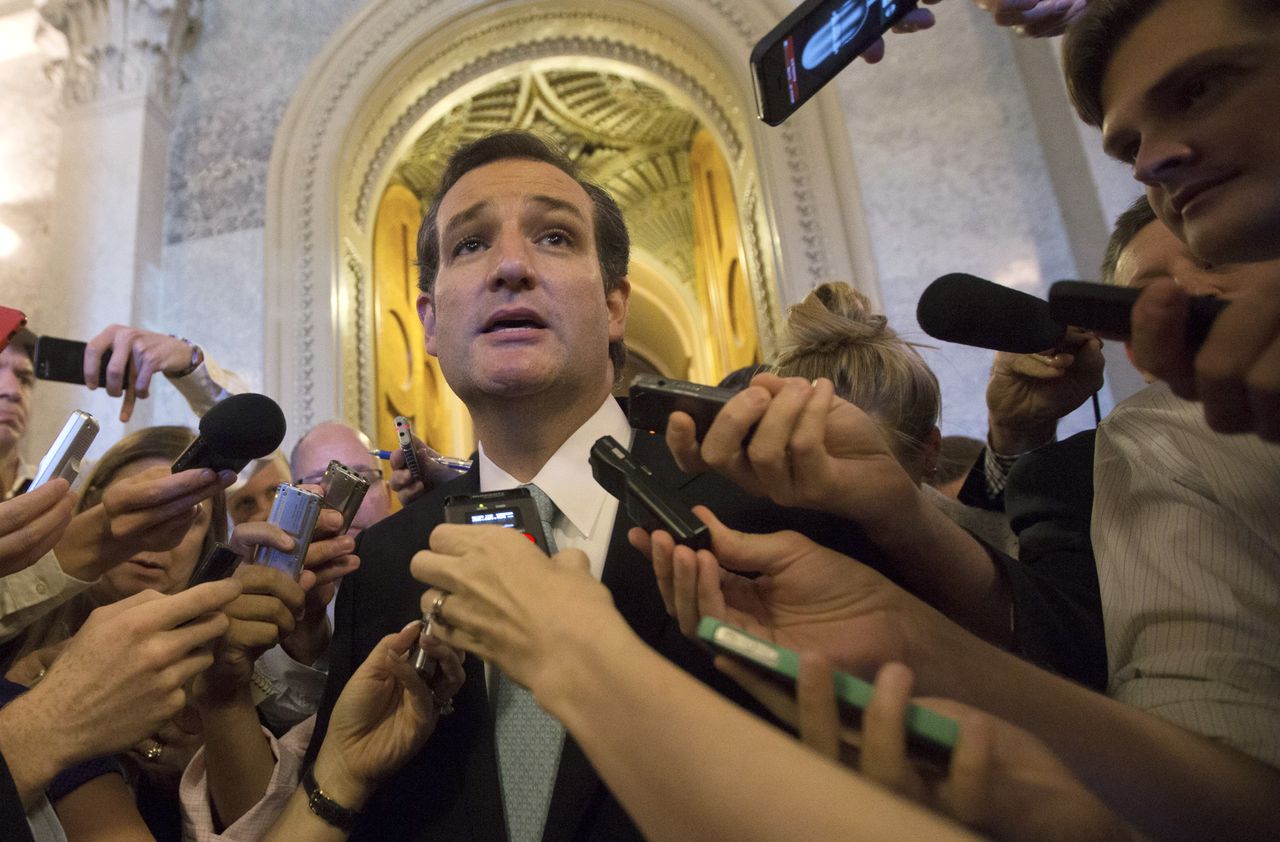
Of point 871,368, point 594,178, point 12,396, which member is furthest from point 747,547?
point 594,178

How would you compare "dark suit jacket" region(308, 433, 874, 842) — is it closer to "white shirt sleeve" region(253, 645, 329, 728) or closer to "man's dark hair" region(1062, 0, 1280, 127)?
"white shirt sleeve" region(253, 645, 329, 728)

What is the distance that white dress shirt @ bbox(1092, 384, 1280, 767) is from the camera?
75 centimetres

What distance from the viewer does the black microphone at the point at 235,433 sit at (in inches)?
42.3

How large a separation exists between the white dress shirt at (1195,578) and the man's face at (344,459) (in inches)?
75.9

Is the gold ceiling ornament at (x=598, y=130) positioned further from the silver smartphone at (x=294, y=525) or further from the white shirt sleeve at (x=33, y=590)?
the silver smartphone at (x=294, y=525)

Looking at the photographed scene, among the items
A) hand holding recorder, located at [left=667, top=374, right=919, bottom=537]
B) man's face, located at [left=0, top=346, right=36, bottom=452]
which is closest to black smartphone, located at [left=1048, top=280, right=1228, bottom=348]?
hand holding recorder, located at [left=667, top=374, right=919, bottom=537]

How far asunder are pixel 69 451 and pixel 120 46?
16.8ft

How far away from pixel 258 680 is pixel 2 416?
4.70 feet

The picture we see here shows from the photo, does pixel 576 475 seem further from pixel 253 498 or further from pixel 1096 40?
pixel 253 498

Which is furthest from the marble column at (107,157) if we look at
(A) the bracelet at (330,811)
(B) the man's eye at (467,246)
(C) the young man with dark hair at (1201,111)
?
(C) the young man with dark hair at (1201,111)

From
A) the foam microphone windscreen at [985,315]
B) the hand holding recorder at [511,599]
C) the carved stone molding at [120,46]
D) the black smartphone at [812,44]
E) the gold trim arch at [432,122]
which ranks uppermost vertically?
the carved stone molding at [120,46]

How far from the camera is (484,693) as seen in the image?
1.05 metres

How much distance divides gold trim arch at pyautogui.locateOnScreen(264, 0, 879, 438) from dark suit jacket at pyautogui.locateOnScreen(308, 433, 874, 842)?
2.95 meters

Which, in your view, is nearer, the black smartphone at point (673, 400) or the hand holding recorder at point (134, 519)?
the black smartphone at point (673, 400)
